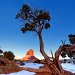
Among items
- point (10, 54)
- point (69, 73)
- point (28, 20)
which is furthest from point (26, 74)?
point (10, 54)

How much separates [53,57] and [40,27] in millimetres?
5554

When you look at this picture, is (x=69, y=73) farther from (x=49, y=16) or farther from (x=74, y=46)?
(x=74, y=46)

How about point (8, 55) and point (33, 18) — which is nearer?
point (33, 18)

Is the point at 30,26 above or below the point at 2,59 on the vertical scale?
above

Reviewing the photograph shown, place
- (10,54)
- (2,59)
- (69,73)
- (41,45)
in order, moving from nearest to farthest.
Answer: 1. (2,59)
2. (41,45)
3. (69,73)
4. (10,54)

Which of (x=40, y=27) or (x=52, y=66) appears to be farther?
(x=40, y=27)

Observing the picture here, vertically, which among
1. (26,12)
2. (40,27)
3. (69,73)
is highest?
(26,12)

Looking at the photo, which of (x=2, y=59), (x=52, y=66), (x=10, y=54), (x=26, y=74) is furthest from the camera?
(x=10, y=54)

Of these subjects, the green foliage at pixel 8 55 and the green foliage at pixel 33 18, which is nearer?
the green foliage at pixel 33 18

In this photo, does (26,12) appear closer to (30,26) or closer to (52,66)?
(30,26)

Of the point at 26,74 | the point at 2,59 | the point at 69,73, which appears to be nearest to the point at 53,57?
the point at 2,59

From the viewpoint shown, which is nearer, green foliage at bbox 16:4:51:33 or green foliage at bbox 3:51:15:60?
green foliage at bbox 16:4:51:33

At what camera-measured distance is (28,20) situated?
27859 millimetres

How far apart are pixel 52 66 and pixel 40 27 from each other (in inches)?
244
